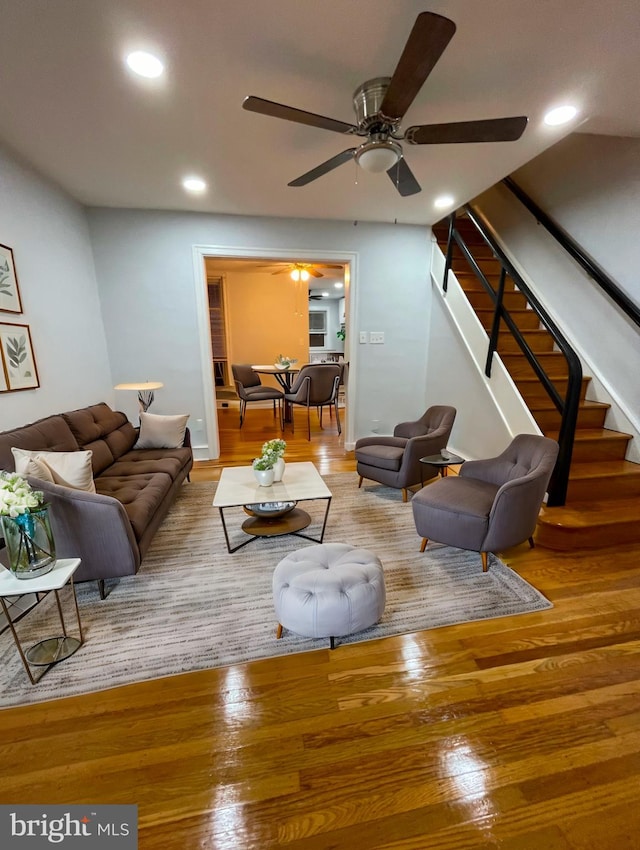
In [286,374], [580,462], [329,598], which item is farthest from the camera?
[286,374]

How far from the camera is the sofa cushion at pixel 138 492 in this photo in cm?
205

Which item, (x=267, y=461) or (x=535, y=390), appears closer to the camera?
(x=267, y=461)

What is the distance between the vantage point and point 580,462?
2867 millimetres

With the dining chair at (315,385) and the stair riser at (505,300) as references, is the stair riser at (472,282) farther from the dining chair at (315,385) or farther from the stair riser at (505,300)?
the dining chair at (315,385)

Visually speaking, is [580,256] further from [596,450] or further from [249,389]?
[249,389]

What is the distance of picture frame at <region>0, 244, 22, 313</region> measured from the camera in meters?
2.33

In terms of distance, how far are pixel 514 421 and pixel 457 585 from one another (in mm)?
1585

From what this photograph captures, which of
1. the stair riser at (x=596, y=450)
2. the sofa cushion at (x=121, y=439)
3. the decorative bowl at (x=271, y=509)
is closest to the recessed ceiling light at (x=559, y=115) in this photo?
the stair riser at (x=596, y=450)

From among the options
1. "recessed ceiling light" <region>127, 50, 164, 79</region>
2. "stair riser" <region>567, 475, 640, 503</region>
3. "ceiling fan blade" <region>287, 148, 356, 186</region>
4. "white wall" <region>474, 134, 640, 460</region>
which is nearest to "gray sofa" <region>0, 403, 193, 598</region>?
"recessed ceiling light" <region>127, 50, 164, 79</region>

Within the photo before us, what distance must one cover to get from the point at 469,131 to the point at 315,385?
338 cm

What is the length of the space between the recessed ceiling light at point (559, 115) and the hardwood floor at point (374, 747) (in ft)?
9.47

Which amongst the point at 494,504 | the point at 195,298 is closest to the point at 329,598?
the point at 494,504

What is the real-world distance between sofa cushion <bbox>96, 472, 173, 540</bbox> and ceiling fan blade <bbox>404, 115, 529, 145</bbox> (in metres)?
2.51

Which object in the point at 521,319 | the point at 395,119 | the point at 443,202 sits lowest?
the point at 521,319
